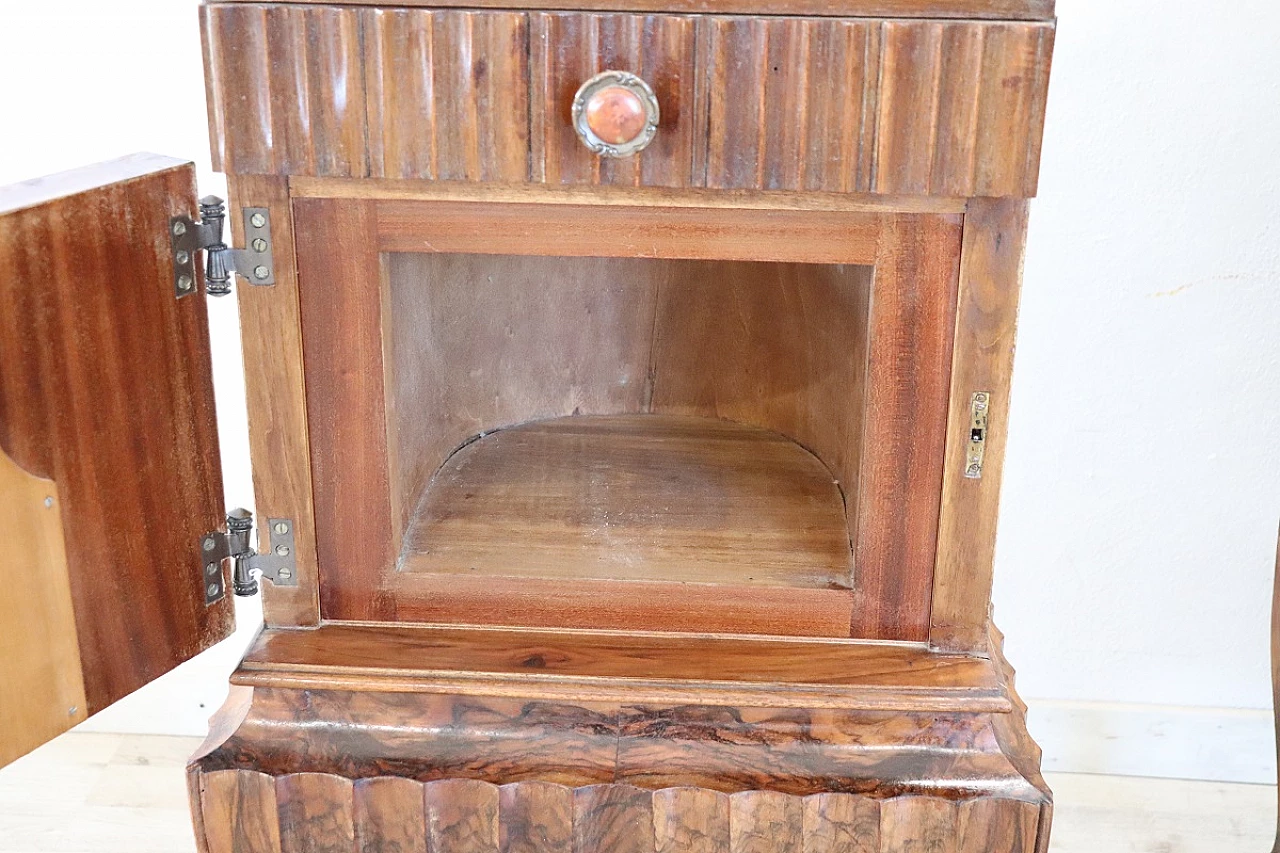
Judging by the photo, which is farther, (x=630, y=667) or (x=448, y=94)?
(x=630, y=667)

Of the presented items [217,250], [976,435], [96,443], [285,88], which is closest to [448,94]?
[285,88]

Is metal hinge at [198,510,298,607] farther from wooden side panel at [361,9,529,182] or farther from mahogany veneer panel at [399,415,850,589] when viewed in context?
wooden side panel at [361,9,529,182]

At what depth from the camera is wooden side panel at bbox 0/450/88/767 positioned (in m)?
0.90

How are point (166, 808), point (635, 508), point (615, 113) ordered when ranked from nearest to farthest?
point (615, 113)
point (635, 508)
point (166, 808)

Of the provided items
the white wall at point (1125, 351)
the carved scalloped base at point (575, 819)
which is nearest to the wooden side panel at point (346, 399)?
the carved scalloped base at point (575, 819)

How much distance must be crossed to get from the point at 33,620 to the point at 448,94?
44 centimetres

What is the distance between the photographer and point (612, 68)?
88 cm

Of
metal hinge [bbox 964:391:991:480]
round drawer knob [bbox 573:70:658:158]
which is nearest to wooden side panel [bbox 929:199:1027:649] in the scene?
metal hinge [bbox 964:391:991:480]

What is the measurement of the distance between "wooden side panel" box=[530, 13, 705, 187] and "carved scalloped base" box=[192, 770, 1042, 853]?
0.43m

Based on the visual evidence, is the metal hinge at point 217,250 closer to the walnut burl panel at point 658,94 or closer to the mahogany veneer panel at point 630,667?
the walnut burl panel at point 658,94

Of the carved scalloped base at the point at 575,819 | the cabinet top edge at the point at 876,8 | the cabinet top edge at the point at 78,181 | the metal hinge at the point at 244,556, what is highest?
the cabinet top edge at the point at 876,8

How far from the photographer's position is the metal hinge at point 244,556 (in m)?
1.05

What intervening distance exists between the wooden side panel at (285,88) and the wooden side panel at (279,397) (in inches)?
1.3

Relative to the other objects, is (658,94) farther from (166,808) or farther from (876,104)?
(166,808)
